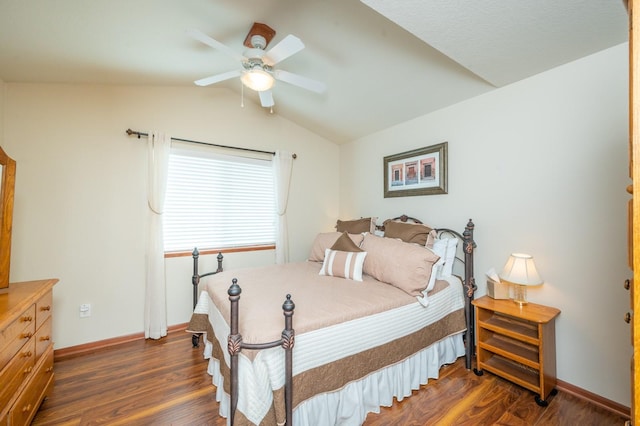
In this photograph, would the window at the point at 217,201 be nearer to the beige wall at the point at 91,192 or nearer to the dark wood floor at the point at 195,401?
the beige wall at the point at 91,192

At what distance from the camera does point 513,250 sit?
2270 mm

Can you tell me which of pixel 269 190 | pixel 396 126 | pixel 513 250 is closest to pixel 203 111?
pixel 269 190

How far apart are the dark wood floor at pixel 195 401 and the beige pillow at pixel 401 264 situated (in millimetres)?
768

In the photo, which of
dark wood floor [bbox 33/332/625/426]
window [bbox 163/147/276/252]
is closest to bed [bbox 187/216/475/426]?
dark wood floor [bbox 33/332/625/426]

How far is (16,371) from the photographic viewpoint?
57.3 inches

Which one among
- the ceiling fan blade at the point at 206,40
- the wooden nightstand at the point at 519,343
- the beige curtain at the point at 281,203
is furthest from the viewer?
the beige curtain at the point at 281,203

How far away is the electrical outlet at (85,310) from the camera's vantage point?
8.59 ft

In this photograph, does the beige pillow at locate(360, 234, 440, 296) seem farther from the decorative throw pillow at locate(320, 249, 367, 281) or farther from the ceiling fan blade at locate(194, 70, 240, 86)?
the ceiling fan blade at locate(194, 70, 240, 86)

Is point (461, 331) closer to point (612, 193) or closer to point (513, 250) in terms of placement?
point (513, 250)

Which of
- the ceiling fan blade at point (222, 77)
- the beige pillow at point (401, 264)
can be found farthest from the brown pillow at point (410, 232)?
the ceiling fan blade at point (222, 77)

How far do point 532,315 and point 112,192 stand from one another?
3.89 meters

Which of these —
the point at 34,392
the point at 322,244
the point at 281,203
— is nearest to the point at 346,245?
the point at 322,244

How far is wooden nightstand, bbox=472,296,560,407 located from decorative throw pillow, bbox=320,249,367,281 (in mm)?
1007

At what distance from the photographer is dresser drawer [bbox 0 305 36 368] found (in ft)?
4.38
